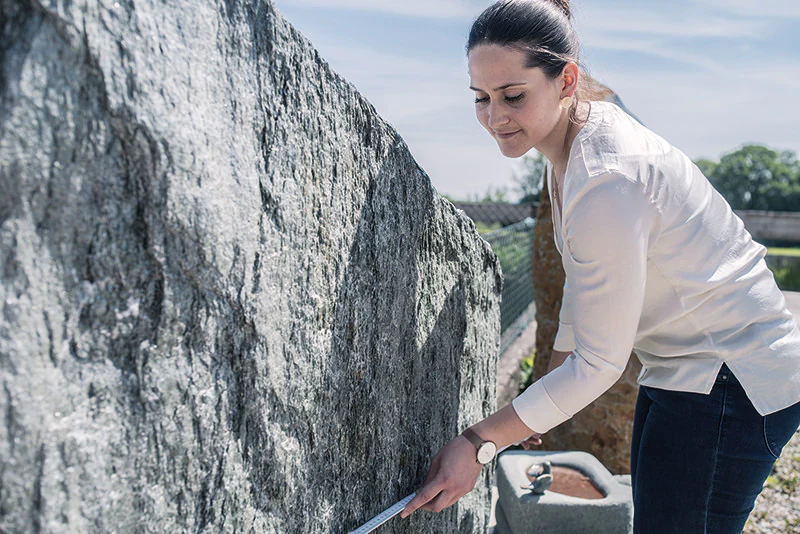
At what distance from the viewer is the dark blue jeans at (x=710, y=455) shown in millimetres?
1625

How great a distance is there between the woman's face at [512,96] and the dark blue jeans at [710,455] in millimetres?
719

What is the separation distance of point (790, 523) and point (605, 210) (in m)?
3.18

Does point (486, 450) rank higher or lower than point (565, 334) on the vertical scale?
lower

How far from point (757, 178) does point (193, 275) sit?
1467 inches

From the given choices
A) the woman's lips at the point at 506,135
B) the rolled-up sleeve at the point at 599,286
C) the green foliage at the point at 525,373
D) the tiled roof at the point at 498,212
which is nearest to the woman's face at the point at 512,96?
the woman's lips at the point at 506,135

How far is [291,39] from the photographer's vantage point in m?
1.31

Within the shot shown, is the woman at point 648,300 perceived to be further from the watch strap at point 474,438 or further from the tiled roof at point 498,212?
the tiled roof at point 498,212

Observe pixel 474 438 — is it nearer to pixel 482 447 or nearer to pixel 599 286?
pixel 482 447

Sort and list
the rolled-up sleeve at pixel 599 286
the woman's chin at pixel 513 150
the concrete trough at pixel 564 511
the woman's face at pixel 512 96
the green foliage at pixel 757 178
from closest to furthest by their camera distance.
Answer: the rolled-up sleeve at pixel 599 286
the woman's face at pixel 512 96
the woman's chin at pixel 513 150
the concrete trough at pixel 564 511
the green foliage at pixel 757 178

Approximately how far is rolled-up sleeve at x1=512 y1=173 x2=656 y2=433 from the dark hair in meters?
0.30

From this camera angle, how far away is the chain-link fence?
21.8 ft

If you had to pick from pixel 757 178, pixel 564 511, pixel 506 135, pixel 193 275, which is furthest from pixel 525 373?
pixel 757 178

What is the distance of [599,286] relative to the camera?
57.1 inches

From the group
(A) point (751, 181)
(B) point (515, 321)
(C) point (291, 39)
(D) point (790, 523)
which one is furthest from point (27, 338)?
(A) point (751, 181)
